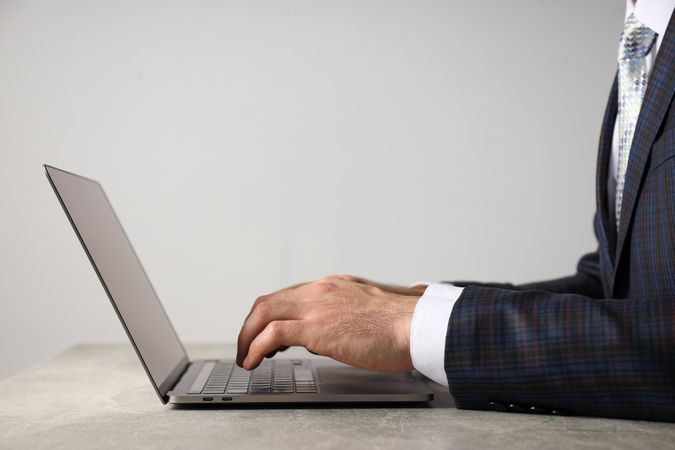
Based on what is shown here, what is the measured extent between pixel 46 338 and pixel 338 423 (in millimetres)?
2402

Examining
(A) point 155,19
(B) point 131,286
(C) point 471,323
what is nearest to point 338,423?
(C) point 471,323

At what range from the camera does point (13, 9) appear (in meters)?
2.71

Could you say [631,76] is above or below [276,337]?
above

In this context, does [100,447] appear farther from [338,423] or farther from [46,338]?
[46,338]

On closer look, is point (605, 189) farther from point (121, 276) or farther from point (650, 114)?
point (121, 276)

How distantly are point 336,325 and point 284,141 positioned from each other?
2.03 m

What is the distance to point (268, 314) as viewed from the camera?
807mm

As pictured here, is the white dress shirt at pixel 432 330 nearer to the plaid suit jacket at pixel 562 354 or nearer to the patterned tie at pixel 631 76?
the plaid suit jacket at pixel 562 354

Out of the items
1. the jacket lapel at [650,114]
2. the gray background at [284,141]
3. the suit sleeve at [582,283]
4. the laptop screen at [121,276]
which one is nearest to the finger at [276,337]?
the laptop screen at [121,276]

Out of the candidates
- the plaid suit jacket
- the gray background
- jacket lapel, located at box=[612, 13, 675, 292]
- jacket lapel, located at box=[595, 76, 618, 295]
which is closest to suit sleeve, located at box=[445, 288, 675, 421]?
the plaid suit jacket

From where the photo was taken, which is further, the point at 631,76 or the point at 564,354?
the point at 631,76

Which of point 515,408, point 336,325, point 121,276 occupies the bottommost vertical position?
point 515,408

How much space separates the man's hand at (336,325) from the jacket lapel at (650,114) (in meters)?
0.40

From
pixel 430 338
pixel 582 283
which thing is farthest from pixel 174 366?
pixel 582 283
